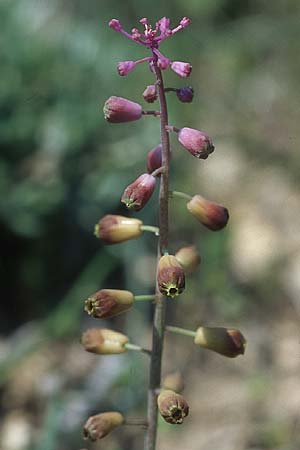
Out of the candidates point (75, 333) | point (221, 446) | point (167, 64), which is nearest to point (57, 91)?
point (75, 333)

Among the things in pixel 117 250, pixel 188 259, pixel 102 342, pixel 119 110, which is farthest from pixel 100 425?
pixel 117 250

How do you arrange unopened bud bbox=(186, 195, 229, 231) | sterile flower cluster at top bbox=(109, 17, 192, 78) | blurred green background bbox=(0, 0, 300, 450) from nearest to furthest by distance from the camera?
1. sterile flower cluster at top bbox=(109, 17, 192, 78)
2. unopened bud bbox=(186, 195, 229, 231)
3. blurred green background bbox=(0, 0, 300, 450)

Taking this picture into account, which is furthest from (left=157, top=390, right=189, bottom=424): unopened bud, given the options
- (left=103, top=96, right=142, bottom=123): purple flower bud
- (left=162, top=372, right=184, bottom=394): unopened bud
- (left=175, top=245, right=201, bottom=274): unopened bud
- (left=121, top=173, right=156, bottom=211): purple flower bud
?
(left=103, top=96, right=142, bottom=123): purple flower bud

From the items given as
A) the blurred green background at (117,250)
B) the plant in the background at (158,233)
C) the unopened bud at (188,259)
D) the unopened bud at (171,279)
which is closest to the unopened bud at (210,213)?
the plant in the background at (158,233)

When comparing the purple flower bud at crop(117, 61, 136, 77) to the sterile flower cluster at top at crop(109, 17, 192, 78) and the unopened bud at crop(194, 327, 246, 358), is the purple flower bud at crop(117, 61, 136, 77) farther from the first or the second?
the unopened bud at crop(194, 327, 246, 358)

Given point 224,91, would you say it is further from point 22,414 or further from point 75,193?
point 22,414

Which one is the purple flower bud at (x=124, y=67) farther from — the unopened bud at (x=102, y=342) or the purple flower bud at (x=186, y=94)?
the unopened bud at (x=102, y=342)

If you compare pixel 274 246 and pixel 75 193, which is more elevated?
pixel 75 193
